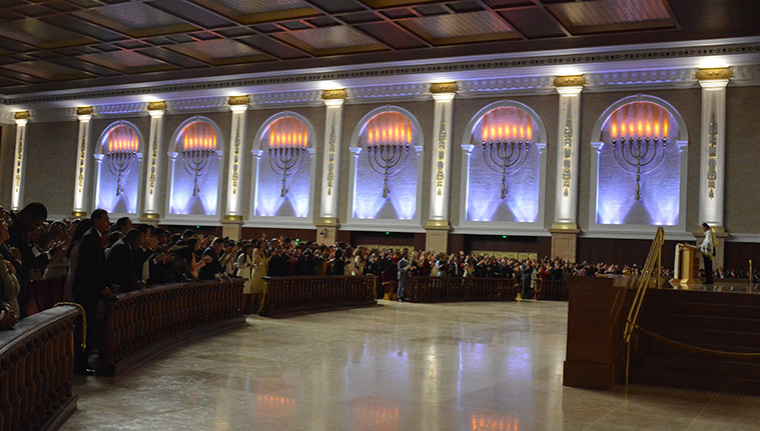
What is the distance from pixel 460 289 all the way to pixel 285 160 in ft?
36.3

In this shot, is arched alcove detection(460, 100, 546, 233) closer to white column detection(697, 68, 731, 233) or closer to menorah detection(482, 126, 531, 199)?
menorah detection(482, 126, 531, 199)

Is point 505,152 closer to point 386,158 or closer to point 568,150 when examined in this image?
point 568,150

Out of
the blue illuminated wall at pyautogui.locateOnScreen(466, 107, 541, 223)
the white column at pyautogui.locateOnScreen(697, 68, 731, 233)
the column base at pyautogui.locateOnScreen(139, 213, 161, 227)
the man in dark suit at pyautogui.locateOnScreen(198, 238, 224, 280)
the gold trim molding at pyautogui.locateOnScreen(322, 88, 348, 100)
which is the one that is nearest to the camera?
the man in dark suit at pyautogui.locateOnScreen(198, 238, 224, 280)

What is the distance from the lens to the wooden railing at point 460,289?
1938cm

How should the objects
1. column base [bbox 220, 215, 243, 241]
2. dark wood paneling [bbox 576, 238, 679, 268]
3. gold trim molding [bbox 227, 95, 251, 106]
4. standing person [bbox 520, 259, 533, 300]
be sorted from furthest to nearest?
1. gold trim molding [bbox 227, 95, 251, 106]
2. column base [bbox 220, 215, 243, 241]
3. dark wood paneling [bbox 576, 238, 679, 268]
4. standing person [bbox 520, 259, 533, 300]

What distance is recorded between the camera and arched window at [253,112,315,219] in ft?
94.8

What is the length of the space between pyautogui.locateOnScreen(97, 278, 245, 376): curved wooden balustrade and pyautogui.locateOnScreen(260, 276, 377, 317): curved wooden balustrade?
1.41m

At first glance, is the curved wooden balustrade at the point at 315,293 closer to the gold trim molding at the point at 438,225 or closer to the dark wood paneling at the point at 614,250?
the gold trim molding at the point at 438,225

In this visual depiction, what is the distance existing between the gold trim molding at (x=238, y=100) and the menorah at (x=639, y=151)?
46.3 ft

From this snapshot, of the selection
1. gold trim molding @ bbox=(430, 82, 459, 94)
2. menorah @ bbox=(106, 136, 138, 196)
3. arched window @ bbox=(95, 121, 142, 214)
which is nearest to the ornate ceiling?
gold trim molding @ bbox=(430, 82, 459, 94)

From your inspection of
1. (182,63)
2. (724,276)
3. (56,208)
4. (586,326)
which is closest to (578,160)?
(724,276)

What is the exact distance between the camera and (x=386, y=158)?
2762 centimetres

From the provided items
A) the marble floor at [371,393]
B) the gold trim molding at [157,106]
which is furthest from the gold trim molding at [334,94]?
the marble floor at [371,393]

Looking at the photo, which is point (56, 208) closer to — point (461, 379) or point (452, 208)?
point (452, 208)
